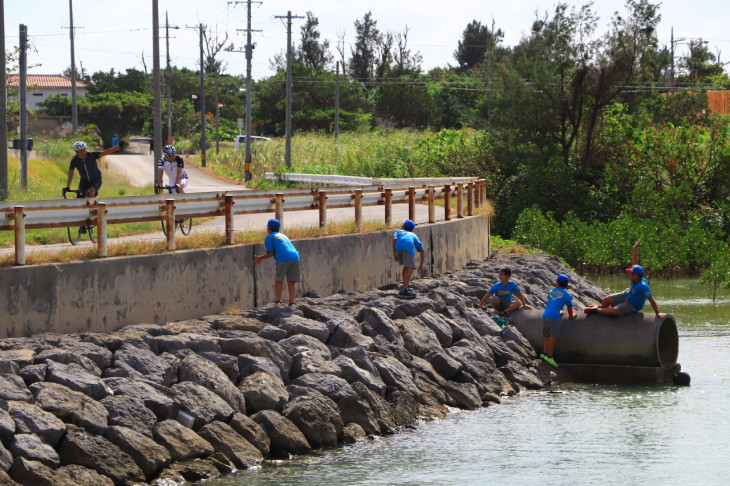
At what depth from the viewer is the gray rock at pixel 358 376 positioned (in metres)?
14.5

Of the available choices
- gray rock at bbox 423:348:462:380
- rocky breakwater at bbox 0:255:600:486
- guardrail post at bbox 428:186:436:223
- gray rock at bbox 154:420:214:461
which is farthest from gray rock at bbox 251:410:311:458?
guardrail post at bbox 428:186:436:223

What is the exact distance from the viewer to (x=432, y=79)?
3625 inches

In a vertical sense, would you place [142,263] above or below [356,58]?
below

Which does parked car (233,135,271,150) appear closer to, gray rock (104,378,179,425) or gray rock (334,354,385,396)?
gray rock (334,354,385,396)

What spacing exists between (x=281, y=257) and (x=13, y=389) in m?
5.64

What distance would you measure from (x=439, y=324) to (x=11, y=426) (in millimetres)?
9152

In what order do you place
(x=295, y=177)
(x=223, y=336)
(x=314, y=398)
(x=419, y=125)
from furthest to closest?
(x=419, y=125), (x=295, y=177), (x=223, y=336), (x=314, y=398)

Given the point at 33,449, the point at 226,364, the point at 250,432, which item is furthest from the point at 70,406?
the point at 226,364

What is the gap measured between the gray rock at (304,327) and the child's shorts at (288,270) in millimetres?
732

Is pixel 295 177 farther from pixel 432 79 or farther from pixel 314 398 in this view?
pixel 432 79

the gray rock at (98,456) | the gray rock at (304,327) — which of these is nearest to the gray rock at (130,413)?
the gray rock at (98,456)

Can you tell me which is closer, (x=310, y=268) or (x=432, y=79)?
(x=310, y=268)

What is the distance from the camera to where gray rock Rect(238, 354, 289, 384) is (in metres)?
13.7

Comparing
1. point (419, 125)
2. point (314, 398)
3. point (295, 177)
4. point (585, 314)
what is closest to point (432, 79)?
point (419, 125)
